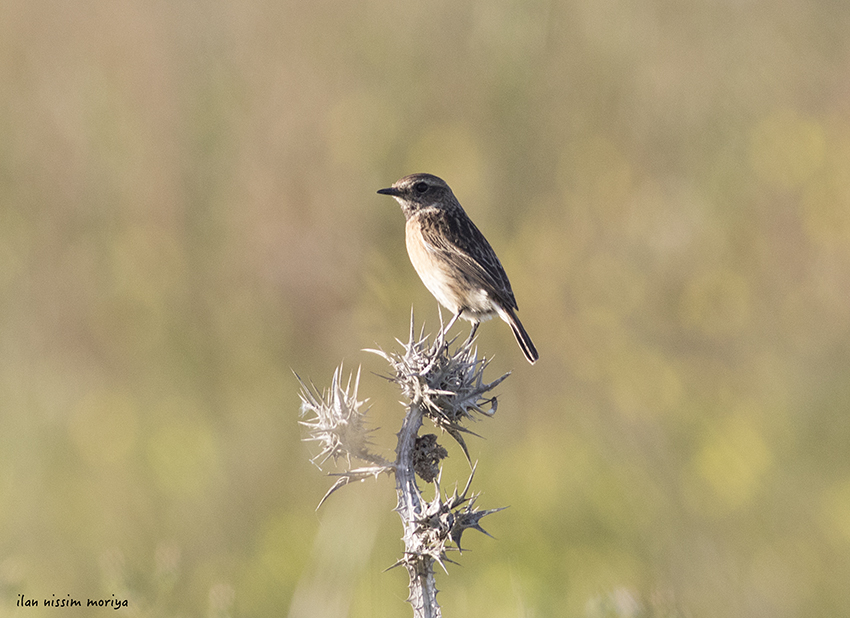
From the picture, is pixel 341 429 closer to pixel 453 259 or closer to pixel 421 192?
pixel 453 259

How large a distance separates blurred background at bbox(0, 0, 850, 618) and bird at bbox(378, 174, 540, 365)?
0.73 meters

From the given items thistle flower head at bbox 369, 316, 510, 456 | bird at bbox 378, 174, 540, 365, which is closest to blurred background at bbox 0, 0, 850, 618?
bird at bbox 378, 174, 540, 365

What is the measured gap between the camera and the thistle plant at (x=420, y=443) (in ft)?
7.59

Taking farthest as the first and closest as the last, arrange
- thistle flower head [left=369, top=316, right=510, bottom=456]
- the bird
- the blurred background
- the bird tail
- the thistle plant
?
the blurred background, the bird, the bird tail, thistle flower head [left=369, top=316, right=510, bottom=456], the thistle plant

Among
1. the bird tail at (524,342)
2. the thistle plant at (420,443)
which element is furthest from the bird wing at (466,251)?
the thistle plant at (420,443)

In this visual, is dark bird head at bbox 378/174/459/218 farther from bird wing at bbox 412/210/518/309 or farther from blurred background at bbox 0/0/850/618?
blurred background at bbox 0/0/850/618

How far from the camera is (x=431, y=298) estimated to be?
7.66 metres

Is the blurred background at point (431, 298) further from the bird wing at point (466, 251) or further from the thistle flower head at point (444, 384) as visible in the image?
the thistle flower head at point (444, 384)

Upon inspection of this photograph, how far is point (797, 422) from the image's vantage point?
6.31 metres

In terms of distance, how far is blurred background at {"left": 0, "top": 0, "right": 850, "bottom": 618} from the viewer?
5.73 meters

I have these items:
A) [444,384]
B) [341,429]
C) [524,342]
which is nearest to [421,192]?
[524,342]

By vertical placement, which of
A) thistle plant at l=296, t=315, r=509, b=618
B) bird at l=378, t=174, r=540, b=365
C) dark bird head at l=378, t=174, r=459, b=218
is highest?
dark bird head at l=378, t=174, r=459, b=218

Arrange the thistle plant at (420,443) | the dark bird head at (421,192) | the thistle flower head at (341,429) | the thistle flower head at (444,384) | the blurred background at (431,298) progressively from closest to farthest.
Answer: the thistle plant at (420,443), the thistle flower head at (341,429), the thistle flower head at (444,384), the dark bird head at (421,192), the blurred background at (431,298)

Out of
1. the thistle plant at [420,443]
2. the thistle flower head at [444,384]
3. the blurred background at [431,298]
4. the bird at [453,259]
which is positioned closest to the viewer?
the thistle plant at [420,443]
